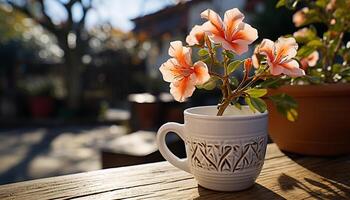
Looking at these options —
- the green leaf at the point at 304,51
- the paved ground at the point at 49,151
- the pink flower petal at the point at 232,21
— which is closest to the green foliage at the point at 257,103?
the pink flower petal at the point at 232,21

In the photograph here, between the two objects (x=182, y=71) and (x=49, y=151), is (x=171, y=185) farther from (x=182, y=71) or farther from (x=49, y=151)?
(x=49, y=151)

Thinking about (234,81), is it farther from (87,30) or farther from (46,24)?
(87,30)

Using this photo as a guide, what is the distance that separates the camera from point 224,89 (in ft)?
1.83

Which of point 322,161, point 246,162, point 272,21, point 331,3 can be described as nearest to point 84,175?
point 246,162

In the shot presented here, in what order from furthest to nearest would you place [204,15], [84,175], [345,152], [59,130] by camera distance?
[59,130], [345,152], [84,175], [204,15]

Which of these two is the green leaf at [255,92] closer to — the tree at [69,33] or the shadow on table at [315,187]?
the shadow on table at [315,187]

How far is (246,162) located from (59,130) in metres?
5.47

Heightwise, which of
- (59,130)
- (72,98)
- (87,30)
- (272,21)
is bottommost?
(59,130)

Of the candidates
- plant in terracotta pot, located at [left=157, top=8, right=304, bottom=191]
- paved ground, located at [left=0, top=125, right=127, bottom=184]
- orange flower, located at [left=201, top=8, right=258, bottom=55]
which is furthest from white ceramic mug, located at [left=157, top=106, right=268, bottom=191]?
paved ground, located at [left=0, top=125, right=127, bottom=184]

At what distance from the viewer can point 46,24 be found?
6.18 m

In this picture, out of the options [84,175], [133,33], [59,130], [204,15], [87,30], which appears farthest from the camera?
[133,33]

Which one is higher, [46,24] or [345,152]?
[46,24]

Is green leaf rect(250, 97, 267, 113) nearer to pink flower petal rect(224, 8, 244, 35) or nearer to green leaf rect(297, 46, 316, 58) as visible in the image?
pink flower petal rect(224, 8, 244, 35)

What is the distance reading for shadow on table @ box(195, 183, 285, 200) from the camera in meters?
0.52
